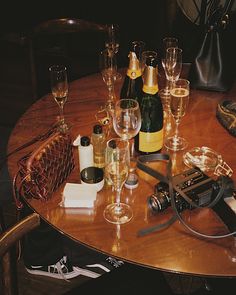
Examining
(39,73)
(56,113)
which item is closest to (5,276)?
(56,113)

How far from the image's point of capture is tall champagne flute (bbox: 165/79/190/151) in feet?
4.22

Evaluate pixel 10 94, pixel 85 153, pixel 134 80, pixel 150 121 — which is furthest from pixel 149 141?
pixel 10 94

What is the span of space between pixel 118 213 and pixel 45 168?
0.72ft

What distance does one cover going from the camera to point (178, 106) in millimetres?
1296

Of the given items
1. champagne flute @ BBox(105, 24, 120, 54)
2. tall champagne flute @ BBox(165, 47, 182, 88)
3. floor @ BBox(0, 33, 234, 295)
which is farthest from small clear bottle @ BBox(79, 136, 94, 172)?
floor @ BBox(0, 33, 234, 295)

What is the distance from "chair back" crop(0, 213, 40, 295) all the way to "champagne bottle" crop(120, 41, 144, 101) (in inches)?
23.9

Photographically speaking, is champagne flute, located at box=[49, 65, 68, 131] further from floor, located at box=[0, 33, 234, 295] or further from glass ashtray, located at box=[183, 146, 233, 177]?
floor, located at box=[0, 33, 234, 295]

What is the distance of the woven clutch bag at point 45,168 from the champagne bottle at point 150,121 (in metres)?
0.23

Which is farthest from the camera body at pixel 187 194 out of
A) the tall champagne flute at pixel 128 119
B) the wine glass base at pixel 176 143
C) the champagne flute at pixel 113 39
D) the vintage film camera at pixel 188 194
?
the champagne flute at pixel 113 39

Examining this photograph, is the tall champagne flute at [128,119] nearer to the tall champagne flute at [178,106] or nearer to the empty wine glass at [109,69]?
the tall champagne flute at [178,106]

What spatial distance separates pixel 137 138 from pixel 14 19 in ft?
7.44

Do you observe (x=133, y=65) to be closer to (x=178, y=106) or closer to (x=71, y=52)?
(x=178, y=106)

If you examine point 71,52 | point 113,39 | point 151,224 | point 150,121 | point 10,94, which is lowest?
point 10,94

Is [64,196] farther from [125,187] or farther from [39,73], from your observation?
[39,73]
